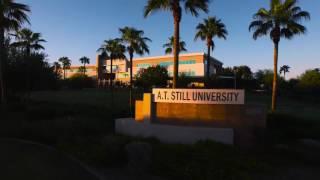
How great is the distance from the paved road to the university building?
231ft

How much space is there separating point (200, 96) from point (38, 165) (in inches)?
280

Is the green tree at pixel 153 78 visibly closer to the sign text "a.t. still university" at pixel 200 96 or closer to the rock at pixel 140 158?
the sign text "a.t. still university" at pixel 200 96

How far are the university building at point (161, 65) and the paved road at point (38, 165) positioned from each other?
7038 centimetres

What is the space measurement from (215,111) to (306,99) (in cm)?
5259

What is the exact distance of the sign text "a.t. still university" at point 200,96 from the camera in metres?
14.8

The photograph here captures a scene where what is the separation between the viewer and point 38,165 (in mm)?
11227

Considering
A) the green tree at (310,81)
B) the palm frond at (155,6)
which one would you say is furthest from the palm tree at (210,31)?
the green tree at (310,81)

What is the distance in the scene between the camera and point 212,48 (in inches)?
1710

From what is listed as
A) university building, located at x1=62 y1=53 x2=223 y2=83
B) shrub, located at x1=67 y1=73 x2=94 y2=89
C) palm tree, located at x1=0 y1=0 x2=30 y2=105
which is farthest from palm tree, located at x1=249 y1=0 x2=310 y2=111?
shrub, located at x1=67 y1=73 x2=94 y2=89

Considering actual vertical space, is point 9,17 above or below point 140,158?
above

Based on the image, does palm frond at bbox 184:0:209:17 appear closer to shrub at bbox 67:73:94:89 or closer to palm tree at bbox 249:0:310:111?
palm tree at bbox 249:0:310:111

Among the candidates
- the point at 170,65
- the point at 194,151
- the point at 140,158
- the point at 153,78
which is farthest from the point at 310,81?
the point at 140,158

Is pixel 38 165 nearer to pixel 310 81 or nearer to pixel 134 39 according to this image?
pixel 134 39

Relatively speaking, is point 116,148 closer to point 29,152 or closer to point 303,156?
point 29,152
